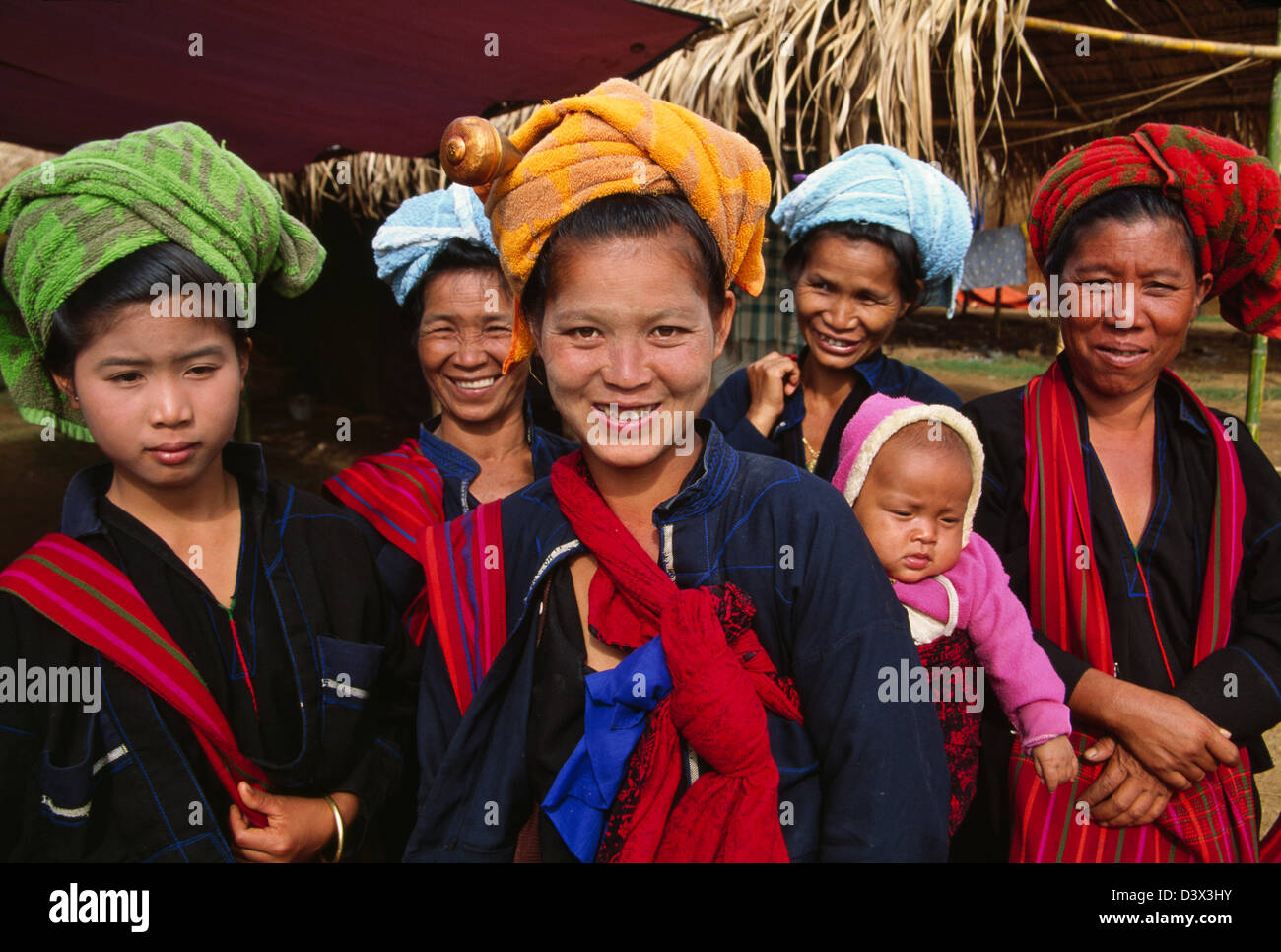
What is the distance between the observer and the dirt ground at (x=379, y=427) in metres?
6.34

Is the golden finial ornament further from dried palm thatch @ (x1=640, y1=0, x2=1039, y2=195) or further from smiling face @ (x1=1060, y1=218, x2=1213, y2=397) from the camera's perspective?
dried palm thatch @ (x1=640, y1=0, x2=1039, y2=195)

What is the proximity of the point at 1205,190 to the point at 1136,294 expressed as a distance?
0.88 feet

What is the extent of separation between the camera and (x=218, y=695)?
1602mm

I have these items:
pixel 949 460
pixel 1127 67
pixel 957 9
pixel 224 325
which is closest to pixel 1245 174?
pixel 949 460

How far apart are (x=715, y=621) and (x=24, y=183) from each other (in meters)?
1.46

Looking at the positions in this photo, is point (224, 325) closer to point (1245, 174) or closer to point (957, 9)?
point (1245, 174)

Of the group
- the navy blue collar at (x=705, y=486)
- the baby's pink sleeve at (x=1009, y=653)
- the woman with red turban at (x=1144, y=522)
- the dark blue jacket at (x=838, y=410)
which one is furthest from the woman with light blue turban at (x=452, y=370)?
the woman with red turban at (x=1144, y=522)

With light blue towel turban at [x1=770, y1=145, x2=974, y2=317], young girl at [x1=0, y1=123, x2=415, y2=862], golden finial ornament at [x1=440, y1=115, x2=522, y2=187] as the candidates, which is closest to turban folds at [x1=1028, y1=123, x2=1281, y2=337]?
light blue towel turban at [x1=770, y1=145, x2=974, y2=317]

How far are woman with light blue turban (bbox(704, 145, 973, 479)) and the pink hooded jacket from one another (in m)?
0.42

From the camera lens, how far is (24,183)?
4.92 ft

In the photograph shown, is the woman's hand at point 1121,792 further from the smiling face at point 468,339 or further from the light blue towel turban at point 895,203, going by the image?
the smiling face at point 468,339

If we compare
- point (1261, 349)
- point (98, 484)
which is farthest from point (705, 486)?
point (1261, 349)

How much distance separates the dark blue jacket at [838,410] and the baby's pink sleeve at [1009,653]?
1.82 feet
